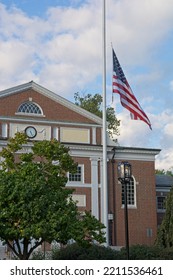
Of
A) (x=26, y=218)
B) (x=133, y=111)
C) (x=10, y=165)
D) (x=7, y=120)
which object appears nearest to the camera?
(x=26, y=218)

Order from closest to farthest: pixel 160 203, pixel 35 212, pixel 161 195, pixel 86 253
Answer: pixel 35 212 < pixel 86 253 < pixel 160 203 < pixel 161 195

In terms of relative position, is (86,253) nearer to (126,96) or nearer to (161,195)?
(126,96)

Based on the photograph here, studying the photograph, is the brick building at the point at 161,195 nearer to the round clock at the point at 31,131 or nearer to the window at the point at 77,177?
the window at the point at 77,177

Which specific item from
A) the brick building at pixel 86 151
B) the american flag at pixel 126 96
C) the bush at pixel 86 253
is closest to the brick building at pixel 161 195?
the brick building at pixel 86 151

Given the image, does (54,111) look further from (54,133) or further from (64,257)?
(64,257)

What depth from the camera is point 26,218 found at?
17.9m

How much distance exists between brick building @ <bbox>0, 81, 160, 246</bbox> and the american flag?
1309cm

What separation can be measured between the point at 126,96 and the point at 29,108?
14341 mm

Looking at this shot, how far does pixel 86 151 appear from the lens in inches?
1468

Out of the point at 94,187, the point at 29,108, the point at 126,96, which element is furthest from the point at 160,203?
the point at 126,96

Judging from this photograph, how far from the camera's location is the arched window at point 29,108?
36438 millimetres

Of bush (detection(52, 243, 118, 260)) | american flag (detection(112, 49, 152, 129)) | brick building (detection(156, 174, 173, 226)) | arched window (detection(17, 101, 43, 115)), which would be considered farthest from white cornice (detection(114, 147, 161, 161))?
bush (detection(52, 243, 118, 260))
